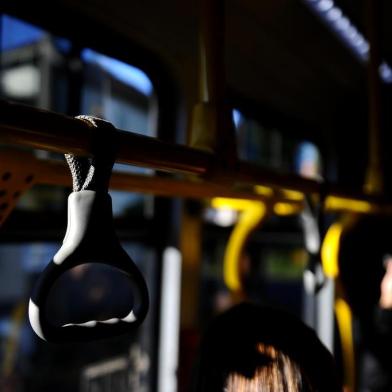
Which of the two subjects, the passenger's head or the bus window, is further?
the bus window

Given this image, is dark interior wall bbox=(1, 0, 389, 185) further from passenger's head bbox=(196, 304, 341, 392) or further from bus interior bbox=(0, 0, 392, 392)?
passenger's head bbox=(196, 304, 341, 392)

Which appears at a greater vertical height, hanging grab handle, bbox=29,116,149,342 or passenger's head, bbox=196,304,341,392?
hanging grab handle, bbox=29,116,149,342

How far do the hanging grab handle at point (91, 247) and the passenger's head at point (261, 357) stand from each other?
0.48 feet

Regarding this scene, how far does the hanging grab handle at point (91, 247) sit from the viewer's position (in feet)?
1.09

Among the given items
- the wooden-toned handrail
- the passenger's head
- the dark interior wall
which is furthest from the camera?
the dark interior wall

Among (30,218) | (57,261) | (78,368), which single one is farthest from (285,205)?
(78,368)

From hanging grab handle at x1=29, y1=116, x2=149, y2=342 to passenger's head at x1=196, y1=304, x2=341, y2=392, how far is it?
15 cm

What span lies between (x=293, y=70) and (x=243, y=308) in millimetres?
1425

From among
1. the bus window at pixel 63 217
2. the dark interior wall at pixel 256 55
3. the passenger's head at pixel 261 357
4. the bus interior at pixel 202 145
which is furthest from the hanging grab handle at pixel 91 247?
the dark interior wall at pixel 256 55

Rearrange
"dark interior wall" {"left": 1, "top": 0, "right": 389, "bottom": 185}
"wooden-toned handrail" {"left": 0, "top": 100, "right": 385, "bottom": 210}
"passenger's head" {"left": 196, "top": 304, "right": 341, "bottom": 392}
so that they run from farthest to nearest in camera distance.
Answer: "dark interior wall" {"left": 1, "top": 0, "right": 389, "bottom": 185}
"passenger's head" {"left": 196, "top": 304, "right": 341, "bottom": 392}
"wooden-toned handrail" {"left": 0, "top": 100, "right": 385, "bottom": 210}

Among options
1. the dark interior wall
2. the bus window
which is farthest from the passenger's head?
the dark interior wall

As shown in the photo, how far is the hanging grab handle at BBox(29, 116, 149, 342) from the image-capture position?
1.09 feet

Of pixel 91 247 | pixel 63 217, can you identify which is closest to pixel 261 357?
pixel 91 247

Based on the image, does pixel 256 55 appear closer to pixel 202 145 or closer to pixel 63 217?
pixel 63 217
